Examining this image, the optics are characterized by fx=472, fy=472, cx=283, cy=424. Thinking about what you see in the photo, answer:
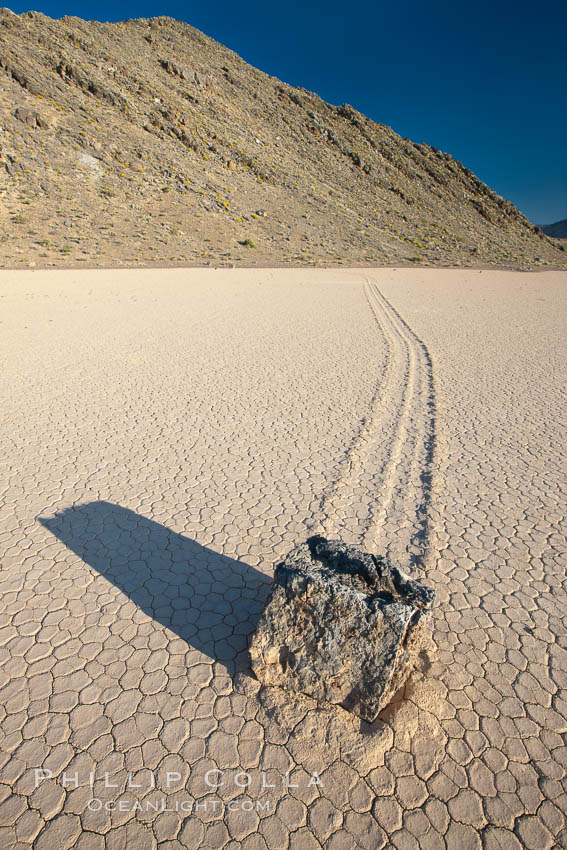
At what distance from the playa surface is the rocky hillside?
2247 centimetres

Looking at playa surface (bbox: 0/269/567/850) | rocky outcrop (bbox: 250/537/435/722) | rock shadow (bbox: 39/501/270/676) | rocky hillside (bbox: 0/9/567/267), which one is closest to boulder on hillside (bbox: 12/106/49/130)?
rocky hillside (bbox: 0/9/567/267)

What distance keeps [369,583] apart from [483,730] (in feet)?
3.33

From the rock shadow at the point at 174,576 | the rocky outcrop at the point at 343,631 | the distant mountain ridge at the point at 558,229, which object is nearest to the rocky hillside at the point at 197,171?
the rock shadow at the point at 174,576

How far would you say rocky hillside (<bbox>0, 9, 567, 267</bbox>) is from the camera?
32969mm

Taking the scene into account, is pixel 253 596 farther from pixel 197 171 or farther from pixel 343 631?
pixel 197 171

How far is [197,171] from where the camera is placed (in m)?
44.8

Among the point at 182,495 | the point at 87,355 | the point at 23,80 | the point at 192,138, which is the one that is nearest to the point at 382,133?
the point at 192,138

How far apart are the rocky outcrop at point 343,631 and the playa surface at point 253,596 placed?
15cm

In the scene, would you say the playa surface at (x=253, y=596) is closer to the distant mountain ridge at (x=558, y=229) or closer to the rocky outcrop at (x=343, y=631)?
the rocky outcrop at (x=343, y=631)

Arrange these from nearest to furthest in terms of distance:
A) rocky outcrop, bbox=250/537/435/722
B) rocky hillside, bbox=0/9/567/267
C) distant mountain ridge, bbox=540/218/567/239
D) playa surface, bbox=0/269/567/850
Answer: playa surface, bbox=0/269/567/850 → rocky outcrop, bbox=250/537/435/722 → rocky hillside, bbox=0/9/567/267 → distant mountain ridge, bbox=540/218/567/239

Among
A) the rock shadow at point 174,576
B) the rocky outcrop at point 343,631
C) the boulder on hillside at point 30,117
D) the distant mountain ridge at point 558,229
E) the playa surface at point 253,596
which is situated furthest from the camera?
the distant mountain ridge at point 558,229

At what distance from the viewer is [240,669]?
9.99ft

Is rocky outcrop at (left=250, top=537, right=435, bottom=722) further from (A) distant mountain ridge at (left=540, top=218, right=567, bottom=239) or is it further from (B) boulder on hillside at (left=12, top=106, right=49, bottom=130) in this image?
(A) distant mountain ridge at (left=540, top=218, right=567, bottom=239)

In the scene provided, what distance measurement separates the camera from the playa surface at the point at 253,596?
7.71 feet
